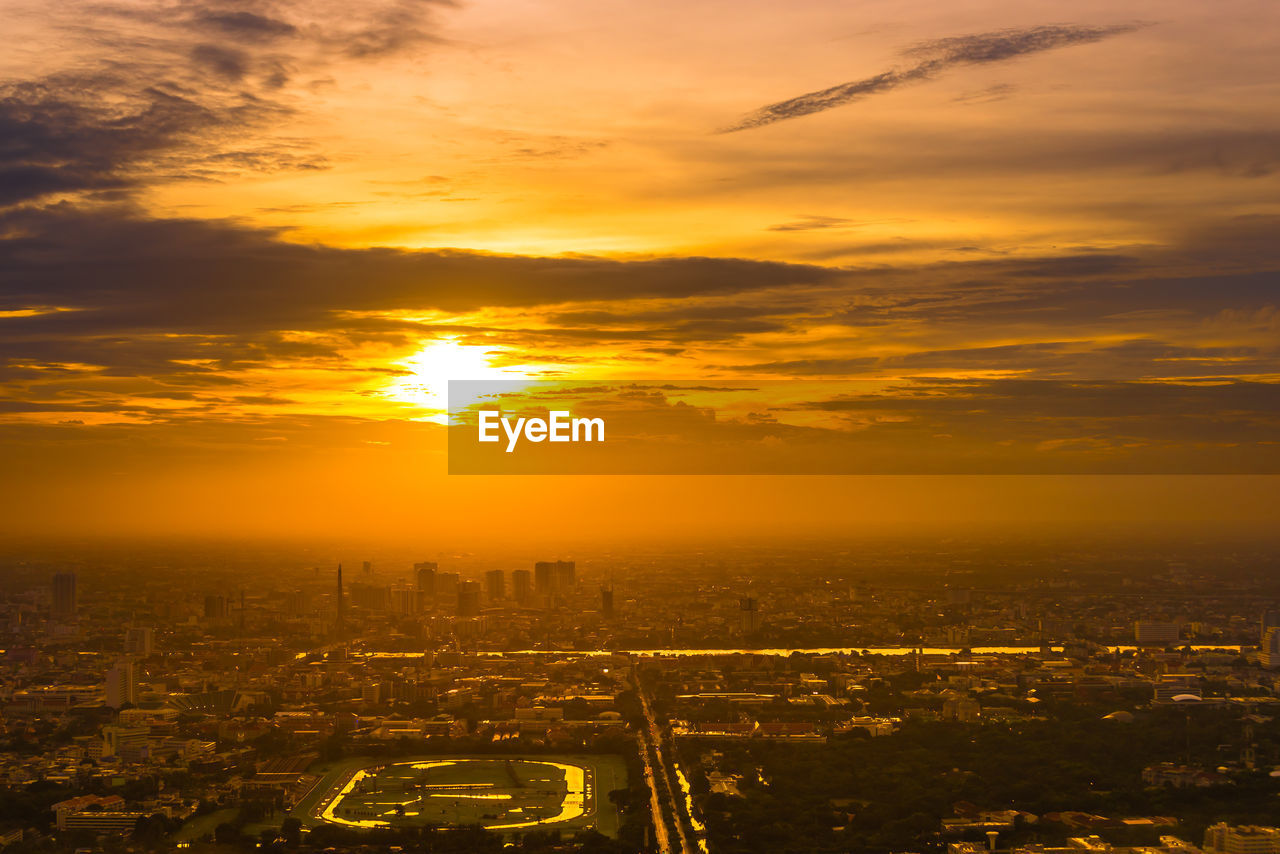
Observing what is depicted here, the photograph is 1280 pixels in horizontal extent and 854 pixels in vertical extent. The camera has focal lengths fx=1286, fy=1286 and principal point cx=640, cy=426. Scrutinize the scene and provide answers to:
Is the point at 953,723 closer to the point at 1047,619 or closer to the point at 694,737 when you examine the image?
the point at 694,737

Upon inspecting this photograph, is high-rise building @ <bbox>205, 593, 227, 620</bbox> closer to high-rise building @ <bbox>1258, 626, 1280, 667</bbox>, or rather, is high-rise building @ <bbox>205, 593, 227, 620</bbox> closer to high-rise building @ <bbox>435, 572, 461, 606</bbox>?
high-rise building @ <bbox>435, 572, 461, 606</bbox>

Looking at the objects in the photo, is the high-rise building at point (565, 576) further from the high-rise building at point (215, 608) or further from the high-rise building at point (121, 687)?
the high-rise building at point (121, 687)

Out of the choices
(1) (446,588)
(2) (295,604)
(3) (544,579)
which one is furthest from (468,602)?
(2) (295,604)

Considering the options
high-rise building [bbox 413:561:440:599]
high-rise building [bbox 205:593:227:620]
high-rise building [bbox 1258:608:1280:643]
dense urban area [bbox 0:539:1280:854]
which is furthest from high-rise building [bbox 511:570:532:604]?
high-rise building [bbox 1258:608:1280:643]

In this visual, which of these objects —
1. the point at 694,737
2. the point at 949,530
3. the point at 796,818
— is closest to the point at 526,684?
the point at 694,737

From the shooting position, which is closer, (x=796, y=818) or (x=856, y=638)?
(x=796, y=818)
